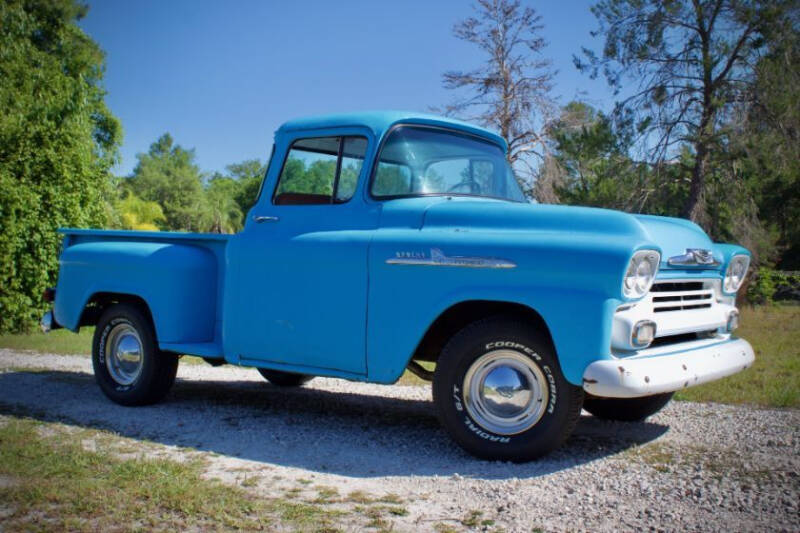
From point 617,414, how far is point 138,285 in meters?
3.90

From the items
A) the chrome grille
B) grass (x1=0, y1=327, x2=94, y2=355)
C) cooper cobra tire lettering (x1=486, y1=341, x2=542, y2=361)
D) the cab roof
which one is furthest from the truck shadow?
grass (x1=0, y1=327, x2=94, y2=355)

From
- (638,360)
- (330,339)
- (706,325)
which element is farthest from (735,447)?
(330,339)

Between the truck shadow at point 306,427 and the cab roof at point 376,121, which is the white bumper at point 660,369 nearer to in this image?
the truck shadow at point 306,427

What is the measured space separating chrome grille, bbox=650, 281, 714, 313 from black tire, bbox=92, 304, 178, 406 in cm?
383

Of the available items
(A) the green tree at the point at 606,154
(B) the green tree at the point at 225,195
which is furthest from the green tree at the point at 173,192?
(A) the green tree at the point at 606,154

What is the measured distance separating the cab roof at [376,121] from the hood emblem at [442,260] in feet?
3.20

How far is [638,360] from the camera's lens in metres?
4.06

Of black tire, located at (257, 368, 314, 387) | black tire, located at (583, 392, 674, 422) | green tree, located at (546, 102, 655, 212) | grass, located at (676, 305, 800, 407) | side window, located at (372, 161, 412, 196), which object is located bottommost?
black tire, located at (257, 368, 314, 387)

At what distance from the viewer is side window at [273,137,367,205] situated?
17.3 ft

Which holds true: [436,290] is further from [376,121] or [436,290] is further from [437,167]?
[376,121]

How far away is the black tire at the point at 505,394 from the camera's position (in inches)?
167

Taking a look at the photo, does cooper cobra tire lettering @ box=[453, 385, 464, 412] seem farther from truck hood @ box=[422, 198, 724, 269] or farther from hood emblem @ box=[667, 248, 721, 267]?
hood emblem @ box=[667, 248, 721, 267]

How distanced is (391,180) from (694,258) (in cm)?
200

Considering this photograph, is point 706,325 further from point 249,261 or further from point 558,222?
point 249,261
